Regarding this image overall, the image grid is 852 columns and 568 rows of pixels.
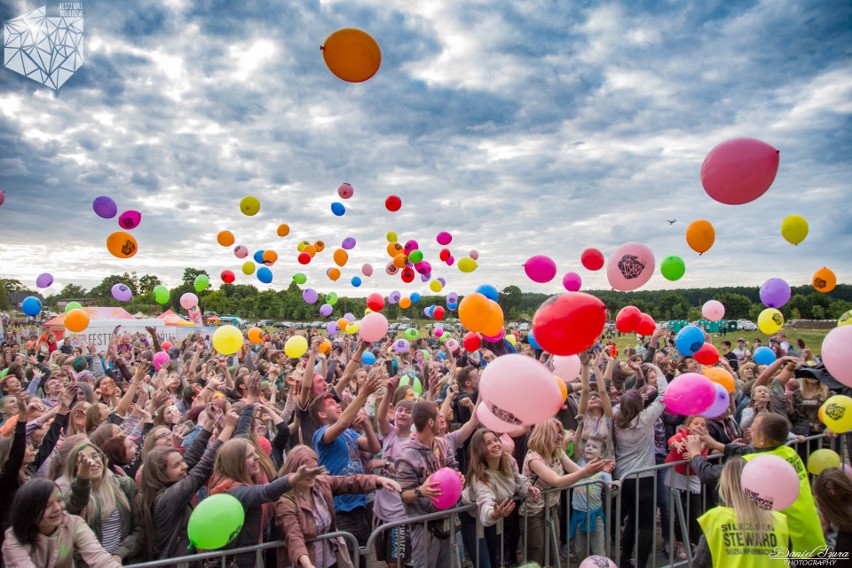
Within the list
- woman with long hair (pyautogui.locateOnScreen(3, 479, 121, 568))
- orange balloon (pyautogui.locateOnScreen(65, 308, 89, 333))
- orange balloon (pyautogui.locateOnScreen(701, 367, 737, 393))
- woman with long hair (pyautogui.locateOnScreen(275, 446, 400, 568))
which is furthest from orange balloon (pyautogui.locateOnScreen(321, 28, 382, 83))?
orange balloon (pyautogui.locateOnScreen(65, 308, 89, 333))

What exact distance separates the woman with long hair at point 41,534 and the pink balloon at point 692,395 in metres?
4.26

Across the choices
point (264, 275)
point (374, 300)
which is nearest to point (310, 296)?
point (264, 275)

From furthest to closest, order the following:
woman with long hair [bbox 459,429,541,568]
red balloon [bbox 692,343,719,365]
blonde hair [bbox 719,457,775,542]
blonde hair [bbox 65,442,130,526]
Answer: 1. red balloon [bbox 692,343,719,365]
2. woman with long hair [bbox 459,429,541,568]
3. blonde hair [bbox 65,442,130,526]
4. blonde hair [bbox 719,457,775,542]

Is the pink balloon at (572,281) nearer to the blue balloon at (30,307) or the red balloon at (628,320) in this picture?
the red balloon at (628,320)

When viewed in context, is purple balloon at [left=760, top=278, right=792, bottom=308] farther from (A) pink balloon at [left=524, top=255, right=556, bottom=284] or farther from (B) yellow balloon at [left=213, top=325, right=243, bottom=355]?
(B) yellow balloon at [left=213, top=325, right=243, bottom=355]

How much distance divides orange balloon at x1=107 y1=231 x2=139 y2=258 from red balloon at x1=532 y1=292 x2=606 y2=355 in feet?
23.9

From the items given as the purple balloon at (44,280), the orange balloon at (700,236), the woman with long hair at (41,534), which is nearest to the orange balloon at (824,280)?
the orange balloon at (700,236)

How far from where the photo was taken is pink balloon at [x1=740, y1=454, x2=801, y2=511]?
9.30 ft

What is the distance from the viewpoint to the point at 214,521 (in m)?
2.68

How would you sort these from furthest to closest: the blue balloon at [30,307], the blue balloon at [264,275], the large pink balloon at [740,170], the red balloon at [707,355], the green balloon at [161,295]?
the blue balloon at [264,275], the green balloon at [161,295], the blue balloon at [30,307], the red balloon at [707,355], the large pink balloon at [740,170]

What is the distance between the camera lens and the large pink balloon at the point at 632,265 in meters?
5.80

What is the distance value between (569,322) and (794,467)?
6.24ft

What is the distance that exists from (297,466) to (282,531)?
38 centimetres

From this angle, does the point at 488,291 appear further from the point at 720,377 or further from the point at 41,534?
the point at 41,534
